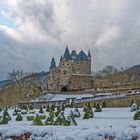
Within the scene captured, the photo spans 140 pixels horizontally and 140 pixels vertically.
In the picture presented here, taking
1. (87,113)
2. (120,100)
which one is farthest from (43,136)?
(120,100)

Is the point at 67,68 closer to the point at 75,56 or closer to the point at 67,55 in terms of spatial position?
the point at 67,55

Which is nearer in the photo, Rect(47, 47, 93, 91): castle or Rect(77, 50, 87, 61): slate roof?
Rect(47, 47, 93, 91): castle

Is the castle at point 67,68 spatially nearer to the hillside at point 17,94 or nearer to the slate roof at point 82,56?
the slate roof at point 82,56

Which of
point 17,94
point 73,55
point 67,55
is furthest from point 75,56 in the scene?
point 17,94

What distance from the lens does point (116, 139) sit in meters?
6.23

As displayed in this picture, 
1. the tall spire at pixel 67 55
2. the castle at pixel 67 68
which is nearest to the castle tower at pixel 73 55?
the castle at pixel 67 68

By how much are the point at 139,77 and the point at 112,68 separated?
1621 inches

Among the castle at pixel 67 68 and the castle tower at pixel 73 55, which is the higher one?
the castle tower at pixel 73 55

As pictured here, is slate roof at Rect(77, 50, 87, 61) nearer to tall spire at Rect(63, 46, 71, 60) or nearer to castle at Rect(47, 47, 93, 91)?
castle at Rect(47, 47, 93, 91)

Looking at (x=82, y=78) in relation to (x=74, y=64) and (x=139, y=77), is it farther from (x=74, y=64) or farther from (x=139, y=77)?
(x=74, y=64)

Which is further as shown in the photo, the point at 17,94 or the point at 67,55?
the point at 67,55

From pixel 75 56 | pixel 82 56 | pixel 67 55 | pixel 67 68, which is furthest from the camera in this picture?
pixel 75 56

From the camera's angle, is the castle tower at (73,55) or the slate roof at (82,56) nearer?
the slate roof at (82,56)

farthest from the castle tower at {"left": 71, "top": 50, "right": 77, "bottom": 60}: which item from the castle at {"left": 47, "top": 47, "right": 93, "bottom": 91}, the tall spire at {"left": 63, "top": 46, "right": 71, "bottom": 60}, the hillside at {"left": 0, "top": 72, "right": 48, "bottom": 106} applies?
the hillside at {"left": 0, "top": 72, "right": 48, "bottom": 106}
